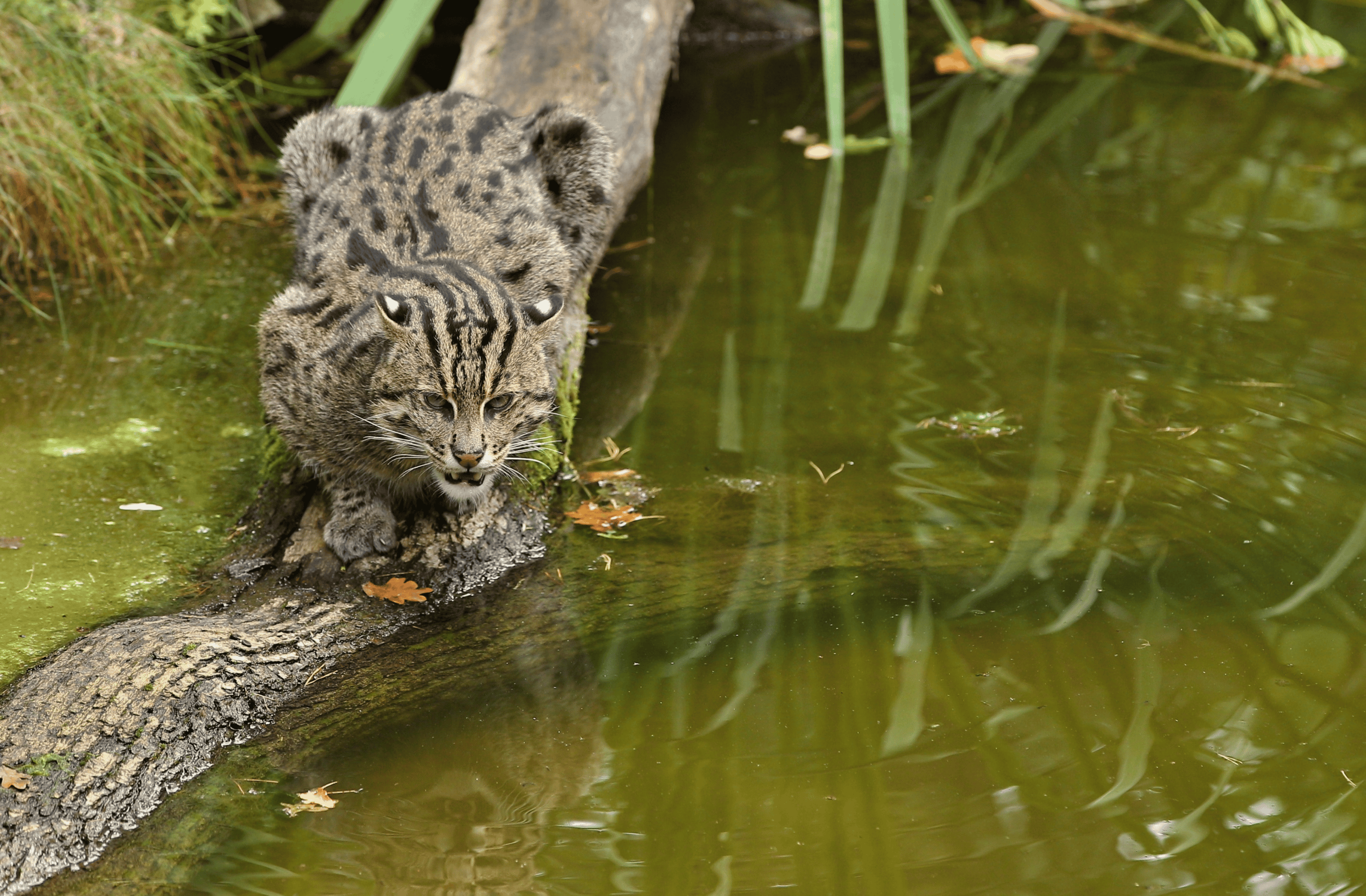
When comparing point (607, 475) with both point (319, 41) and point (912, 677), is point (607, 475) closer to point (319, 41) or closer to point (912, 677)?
point (912, 677)

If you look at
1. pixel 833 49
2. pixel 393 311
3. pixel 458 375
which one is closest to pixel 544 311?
pixel 458 375

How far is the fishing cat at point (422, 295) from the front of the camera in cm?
369

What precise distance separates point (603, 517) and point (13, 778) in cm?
211

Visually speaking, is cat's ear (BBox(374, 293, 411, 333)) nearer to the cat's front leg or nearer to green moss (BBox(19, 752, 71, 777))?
the cat's front leg

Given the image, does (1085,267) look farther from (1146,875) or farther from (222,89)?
(222,89)

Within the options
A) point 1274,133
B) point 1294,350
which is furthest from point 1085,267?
point 1274,133

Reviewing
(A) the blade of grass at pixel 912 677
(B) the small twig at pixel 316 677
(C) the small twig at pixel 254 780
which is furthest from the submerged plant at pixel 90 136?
(A) the blade of grass at pixel 912 677

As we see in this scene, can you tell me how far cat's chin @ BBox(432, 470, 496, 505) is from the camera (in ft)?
12.5

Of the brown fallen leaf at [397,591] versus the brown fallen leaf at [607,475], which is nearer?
the brown fallen leaf at [397,591]

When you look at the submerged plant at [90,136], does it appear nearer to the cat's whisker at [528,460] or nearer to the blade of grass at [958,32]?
the cat's whisker at [528,460]

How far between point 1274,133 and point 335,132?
5949mm

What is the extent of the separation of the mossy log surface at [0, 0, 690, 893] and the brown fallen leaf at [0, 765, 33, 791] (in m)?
0.01

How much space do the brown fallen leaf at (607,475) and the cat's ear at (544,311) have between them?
3.20ft

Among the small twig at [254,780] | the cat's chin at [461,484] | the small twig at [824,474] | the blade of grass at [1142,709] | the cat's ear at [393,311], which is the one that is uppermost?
the cat's ear at [393,311]
